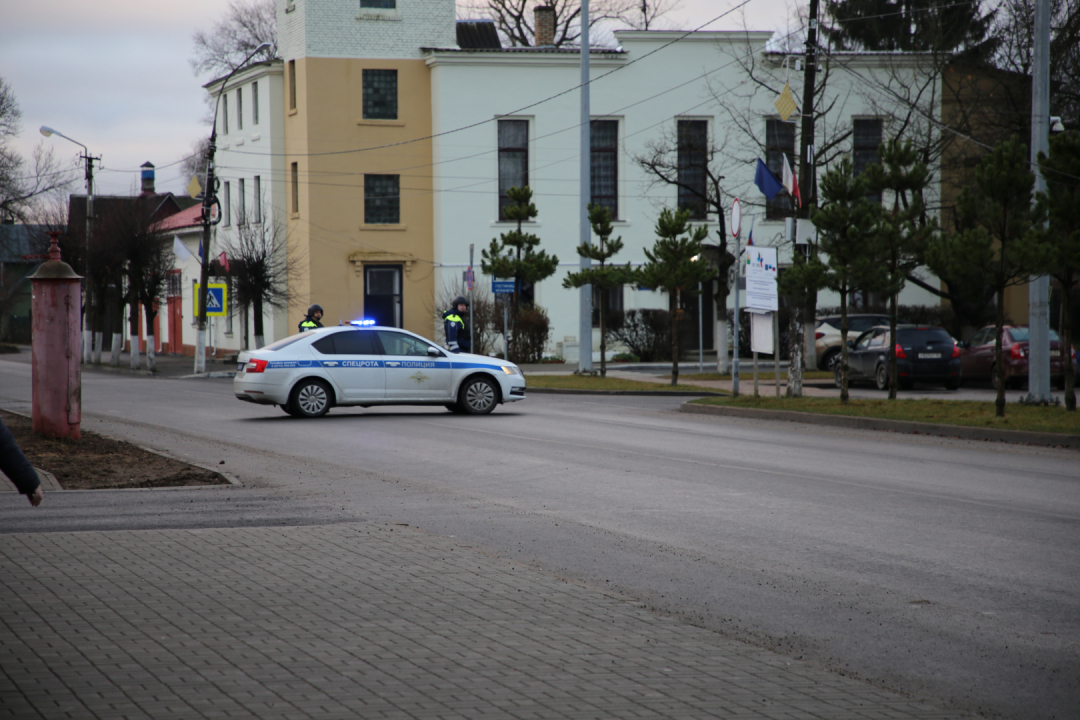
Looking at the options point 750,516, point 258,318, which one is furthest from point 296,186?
point 750,516

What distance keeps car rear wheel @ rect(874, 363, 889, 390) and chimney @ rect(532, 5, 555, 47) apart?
26.8 metres

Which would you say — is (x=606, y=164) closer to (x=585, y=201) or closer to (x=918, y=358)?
(x=585, y=201)

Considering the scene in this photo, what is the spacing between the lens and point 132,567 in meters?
7.31

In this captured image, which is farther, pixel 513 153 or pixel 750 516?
pixel 513 153

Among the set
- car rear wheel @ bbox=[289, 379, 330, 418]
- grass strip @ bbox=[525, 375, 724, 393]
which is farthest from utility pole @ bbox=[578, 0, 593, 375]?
car rear wheel @ bbox=[289, 379, 330, 418]

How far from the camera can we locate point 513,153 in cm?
4612

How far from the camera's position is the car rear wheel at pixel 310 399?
19.8m

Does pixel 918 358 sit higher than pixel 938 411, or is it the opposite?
pixel 918 358

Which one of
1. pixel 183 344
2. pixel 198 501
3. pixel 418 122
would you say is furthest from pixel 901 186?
pixel 183 344

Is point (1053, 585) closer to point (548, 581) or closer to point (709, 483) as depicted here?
point (548, 581)

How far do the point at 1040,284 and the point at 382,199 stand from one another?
29.3m

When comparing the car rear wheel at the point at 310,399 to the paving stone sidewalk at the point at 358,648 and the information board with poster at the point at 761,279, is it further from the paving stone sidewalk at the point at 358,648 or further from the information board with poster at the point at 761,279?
the paving stone sidewalk at the point at 358,648

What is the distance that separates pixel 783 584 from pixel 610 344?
3705 centimetres

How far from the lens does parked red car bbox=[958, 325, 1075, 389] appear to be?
28000mm
